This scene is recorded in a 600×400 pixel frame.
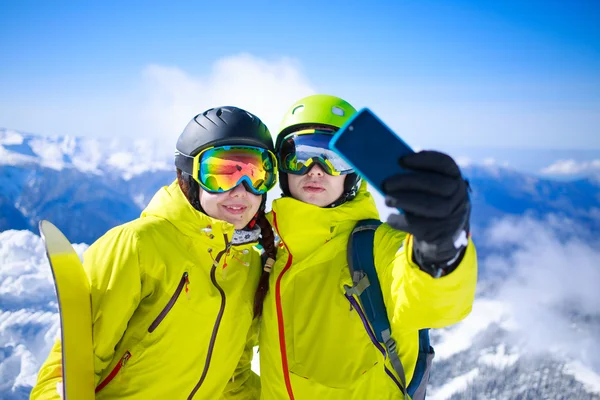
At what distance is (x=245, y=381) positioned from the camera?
12.3 feet

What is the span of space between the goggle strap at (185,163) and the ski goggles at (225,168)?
0.07 meters

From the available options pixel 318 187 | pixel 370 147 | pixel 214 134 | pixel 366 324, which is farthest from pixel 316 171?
pixel 370 147

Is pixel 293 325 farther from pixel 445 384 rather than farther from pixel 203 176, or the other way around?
pixel 445 384

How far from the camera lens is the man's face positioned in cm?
334

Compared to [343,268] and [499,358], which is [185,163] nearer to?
[343,268]

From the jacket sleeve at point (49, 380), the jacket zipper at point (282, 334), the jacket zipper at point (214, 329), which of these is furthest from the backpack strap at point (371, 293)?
the jacket sleeve at point (49, 380)

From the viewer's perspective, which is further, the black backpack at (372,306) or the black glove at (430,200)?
the black backpack at (372,306)

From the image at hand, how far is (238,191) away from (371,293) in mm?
1417

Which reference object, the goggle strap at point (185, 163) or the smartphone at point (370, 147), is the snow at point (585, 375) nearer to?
the goggle strap at point (185, 163)

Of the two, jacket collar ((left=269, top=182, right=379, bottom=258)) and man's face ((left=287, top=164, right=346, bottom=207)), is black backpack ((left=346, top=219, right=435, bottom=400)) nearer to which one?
jacket collar ((left=269, top=182, right=379, bottom=258))

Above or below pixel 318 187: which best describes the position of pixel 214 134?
above

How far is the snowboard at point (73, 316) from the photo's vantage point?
2182 millimetres

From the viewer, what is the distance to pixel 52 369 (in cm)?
254

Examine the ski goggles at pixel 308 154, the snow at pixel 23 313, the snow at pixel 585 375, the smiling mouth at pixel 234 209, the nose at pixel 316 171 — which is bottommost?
the snow at pixel 585 375
